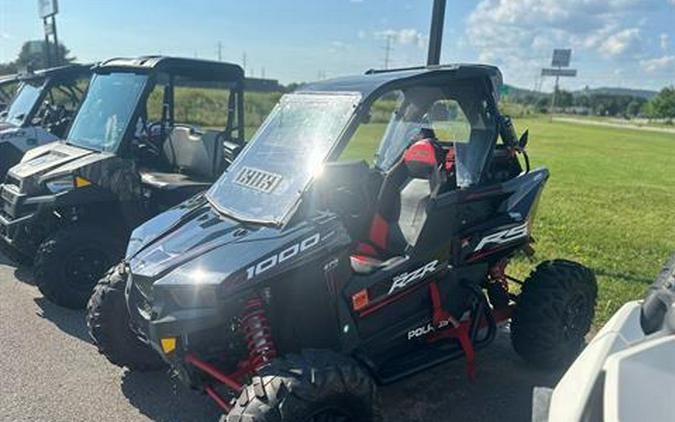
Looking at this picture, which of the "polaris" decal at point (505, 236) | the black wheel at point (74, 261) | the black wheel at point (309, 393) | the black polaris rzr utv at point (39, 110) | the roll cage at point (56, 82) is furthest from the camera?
the roll cage at point (56, 82)

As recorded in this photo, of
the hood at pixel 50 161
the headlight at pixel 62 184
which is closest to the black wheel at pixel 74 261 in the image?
the headlight at pixel 62 184

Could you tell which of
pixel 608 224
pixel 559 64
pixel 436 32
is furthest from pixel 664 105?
pixel 436 32

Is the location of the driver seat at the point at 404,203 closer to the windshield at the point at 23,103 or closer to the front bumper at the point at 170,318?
the front bumper at the point at 170,318

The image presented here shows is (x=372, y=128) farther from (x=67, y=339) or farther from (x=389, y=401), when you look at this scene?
(x=67, y=339)

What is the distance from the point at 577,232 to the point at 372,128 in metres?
5.83

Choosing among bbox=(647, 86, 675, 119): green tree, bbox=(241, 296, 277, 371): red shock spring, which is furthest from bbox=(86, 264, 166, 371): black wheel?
bbox=(647, 86, 675, 119): green tree

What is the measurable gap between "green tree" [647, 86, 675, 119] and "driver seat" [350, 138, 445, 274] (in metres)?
96.7

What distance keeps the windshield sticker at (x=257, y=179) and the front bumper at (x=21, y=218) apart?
7.52 feet

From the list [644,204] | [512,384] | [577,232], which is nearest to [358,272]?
[512,384]

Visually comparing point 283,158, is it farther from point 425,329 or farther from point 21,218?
point 21,218

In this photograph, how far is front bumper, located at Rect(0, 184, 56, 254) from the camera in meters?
4.97

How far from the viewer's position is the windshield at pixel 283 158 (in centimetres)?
308

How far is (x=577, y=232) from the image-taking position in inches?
334

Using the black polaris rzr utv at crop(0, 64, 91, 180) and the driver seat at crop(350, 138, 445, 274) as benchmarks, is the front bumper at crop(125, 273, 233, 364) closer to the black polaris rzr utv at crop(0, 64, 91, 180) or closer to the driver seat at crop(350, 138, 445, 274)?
the driver seat at crop(350, 138, 445, 274)
